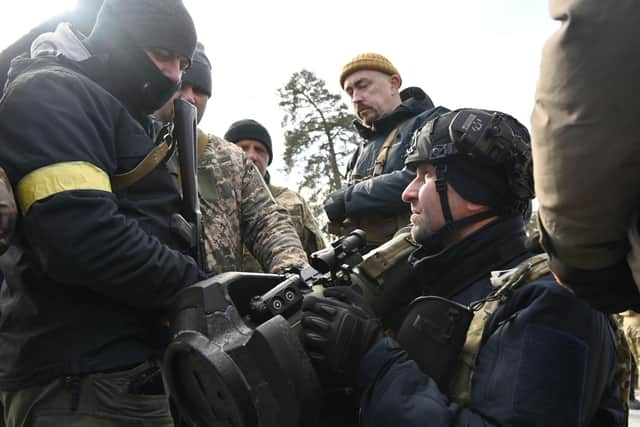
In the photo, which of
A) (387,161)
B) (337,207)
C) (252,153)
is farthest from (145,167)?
(252,153)

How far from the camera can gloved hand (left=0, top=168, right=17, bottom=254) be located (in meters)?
1.90

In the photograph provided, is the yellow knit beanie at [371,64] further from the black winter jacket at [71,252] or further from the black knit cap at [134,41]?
the black winter jacket at [71,252]

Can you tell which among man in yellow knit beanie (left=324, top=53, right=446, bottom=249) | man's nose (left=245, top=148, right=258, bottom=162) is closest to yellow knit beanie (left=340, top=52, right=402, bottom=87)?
man in yellow knit beanie (left=324, top=53, right=446, bottom=249)

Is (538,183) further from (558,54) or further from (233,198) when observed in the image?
(233,198)

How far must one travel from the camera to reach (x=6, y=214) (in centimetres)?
190

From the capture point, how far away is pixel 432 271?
2.53 metres

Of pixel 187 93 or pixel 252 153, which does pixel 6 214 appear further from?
pixel 252 153

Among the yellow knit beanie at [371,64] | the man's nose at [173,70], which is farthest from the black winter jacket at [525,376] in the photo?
the yellow knit beanie at [371,64]

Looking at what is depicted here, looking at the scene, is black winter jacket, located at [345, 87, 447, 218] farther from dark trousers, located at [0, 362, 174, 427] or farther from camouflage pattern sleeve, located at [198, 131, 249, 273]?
dark trousers, located at [0, 362, 174, 427]

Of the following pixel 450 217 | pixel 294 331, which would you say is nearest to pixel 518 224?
pixel 450 217

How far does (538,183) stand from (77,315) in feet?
5.29

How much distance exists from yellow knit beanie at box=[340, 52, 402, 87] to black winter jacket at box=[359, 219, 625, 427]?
3.14 meters

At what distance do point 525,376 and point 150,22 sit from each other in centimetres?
192

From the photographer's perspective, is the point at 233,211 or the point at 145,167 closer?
the point at 145,167
